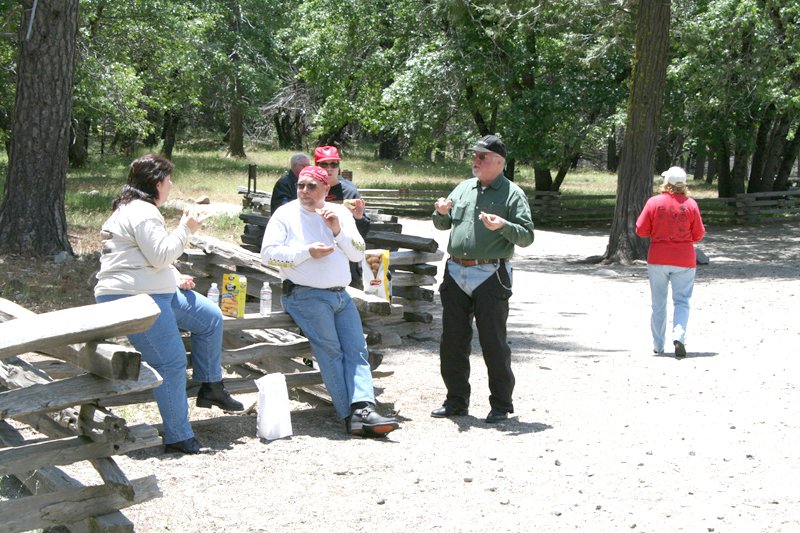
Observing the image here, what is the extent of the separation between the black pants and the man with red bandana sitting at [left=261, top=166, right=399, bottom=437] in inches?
28.5

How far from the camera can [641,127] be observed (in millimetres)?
18109

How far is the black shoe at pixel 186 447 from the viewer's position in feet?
20.0

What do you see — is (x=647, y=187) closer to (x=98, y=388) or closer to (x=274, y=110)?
(x=98, y=388)

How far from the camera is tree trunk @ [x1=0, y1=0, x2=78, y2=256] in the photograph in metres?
12.5

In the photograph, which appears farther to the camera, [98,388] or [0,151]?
[0,151]

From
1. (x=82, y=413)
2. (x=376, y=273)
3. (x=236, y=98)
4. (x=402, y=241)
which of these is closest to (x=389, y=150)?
(x=236, y=98)

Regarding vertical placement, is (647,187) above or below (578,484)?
above

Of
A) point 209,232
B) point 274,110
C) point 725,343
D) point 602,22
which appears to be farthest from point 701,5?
point 274,110

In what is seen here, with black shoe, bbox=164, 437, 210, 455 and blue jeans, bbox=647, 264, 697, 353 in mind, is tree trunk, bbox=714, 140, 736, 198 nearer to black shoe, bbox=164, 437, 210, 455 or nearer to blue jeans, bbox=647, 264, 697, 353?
blue jeans, bbox=647, 264, 697, 353

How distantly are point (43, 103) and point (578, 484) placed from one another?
9385 mm

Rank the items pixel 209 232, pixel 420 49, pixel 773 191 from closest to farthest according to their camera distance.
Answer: pixel 209 232, pixel 420 49, pixel 773 191

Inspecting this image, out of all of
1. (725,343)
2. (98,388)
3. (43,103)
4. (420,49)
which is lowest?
(725,343)

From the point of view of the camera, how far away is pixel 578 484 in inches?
232

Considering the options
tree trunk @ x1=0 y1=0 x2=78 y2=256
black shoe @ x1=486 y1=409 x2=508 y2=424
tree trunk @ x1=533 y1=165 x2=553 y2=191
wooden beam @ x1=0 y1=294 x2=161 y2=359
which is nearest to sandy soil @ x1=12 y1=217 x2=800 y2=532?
black shoe @ x1=486 y1=409 x2=508 y2=424
